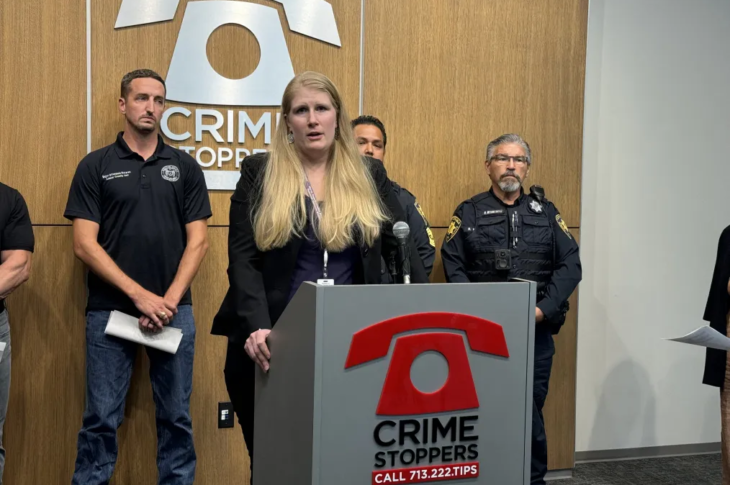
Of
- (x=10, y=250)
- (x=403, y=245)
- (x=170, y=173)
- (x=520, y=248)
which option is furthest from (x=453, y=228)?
(x=10, y=250)

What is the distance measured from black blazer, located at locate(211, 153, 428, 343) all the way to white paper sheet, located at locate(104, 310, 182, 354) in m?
1.18

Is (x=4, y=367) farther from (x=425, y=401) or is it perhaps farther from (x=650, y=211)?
(x=650, y=211)

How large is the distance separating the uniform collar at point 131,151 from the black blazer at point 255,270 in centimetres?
135

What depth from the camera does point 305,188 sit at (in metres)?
2.19

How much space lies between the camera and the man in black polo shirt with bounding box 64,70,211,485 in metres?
3.32

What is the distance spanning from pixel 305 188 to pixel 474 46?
2.41m

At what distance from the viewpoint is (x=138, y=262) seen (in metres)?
3.36

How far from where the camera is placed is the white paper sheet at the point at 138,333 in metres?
3.30

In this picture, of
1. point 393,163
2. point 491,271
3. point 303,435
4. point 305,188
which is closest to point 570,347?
point 491,271

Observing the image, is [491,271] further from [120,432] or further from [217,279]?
[120,432]

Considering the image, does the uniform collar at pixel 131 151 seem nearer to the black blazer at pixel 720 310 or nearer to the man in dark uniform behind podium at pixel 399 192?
the man in dark uniform behind podium at pixel 399 192

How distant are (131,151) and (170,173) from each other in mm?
203

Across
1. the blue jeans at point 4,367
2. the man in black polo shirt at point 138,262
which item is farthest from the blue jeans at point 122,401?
the blue jeans at point 4,367

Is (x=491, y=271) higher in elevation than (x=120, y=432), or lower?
higher
